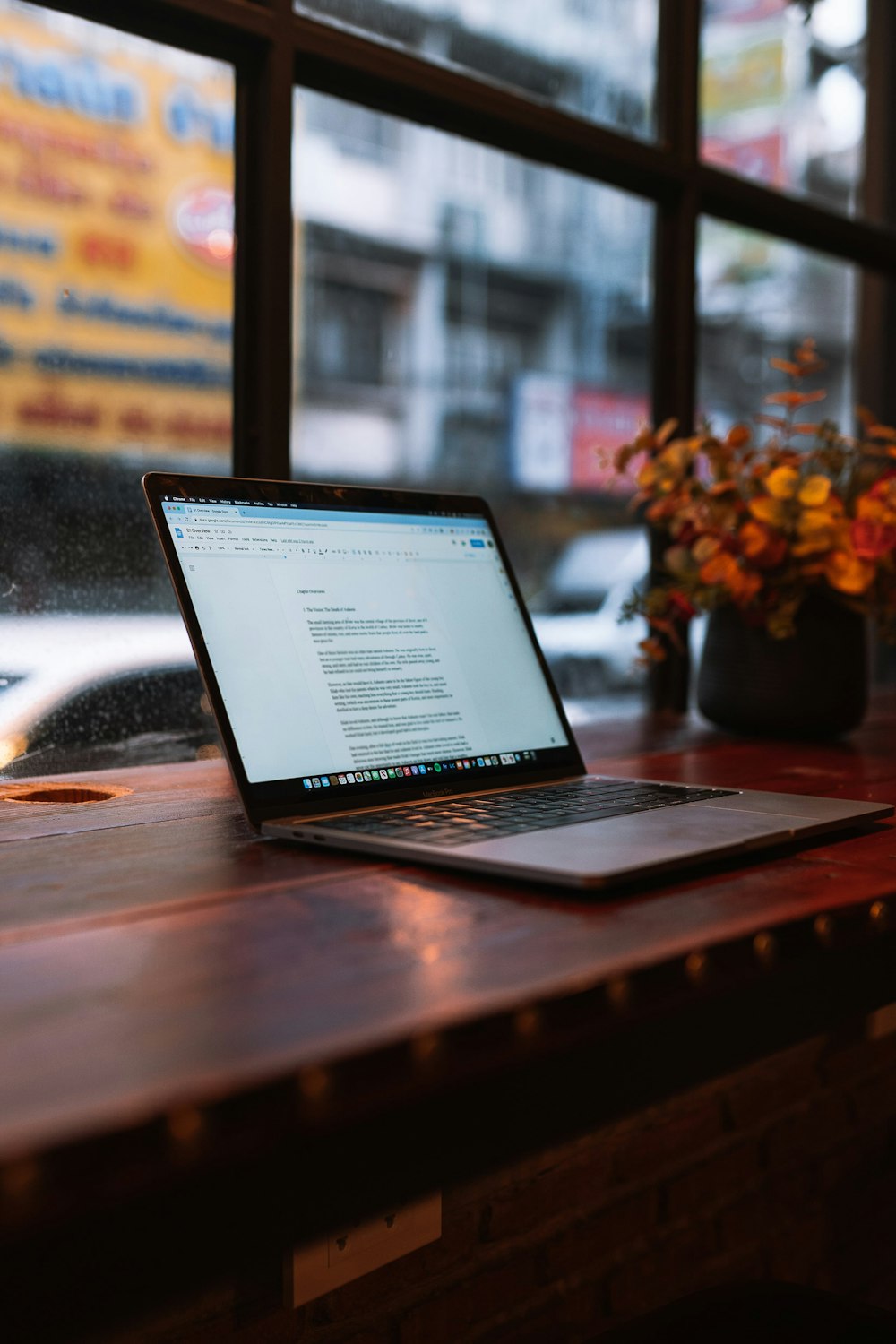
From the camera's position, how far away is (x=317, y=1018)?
0.47m

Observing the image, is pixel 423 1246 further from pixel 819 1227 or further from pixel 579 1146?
pixel 819 1227

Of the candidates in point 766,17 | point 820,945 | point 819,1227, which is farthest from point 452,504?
point 766,17

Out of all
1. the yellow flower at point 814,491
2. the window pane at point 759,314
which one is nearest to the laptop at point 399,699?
the yellow flower at point 814,491

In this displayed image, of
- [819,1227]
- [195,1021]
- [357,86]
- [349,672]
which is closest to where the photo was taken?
[195,1021]

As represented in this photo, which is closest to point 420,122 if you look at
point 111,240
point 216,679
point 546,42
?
point 546,42

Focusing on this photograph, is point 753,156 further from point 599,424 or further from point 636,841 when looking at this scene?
point 636,841

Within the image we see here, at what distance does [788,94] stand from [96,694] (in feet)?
5.48

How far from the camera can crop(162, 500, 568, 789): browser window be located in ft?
2.85

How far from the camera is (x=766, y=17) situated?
6.84 ft

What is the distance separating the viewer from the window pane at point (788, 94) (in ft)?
6.41

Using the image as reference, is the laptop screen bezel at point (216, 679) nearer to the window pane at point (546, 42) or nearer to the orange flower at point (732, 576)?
the orange flower at point (732, 576)

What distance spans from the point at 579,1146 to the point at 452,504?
704 mm

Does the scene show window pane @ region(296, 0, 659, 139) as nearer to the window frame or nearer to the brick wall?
the window frame

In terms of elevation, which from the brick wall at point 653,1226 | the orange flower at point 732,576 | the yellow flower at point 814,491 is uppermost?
the yellow flower at point 814,491
